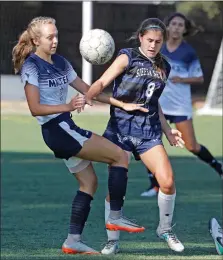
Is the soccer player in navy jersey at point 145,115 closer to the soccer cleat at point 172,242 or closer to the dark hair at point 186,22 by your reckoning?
the soccer cleat at point 172,242

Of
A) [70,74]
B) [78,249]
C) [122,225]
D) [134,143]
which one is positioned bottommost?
[78,249]

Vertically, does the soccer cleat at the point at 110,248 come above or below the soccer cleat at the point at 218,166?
above

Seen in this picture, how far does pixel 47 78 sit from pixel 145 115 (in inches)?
33.7

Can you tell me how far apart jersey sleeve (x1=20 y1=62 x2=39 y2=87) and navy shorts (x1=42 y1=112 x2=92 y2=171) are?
365 millimetres

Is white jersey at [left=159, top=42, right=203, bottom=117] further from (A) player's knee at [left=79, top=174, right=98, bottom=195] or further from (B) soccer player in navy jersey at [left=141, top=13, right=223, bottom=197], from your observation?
(A) player's knee at [left=79, top=174, right=98, bottom=195]

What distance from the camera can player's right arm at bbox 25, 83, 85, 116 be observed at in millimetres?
6609

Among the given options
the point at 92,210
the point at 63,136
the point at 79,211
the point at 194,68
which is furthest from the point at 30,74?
the point at 194,68

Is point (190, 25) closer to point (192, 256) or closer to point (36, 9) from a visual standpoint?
point (192, 256)

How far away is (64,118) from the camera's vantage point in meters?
6.95

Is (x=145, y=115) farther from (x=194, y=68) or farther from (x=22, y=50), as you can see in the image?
(x=194, y=68)

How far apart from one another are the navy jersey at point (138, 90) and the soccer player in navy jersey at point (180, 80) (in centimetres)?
356

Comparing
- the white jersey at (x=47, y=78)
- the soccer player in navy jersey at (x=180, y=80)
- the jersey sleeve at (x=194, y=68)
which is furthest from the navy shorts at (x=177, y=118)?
the white jersey at (x=47, y=78)

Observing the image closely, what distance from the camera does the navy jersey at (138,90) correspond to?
7.11 m

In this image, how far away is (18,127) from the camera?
19609 millimetres
